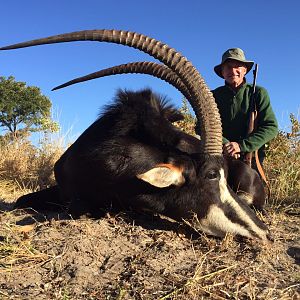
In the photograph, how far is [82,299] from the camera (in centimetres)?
259

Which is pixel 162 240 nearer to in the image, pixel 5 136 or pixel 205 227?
pixel 205 227

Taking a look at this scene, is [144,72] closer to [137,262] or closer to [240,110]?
[240,110]

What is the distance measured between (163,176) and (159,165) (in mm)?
104

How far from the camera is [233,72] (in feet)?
19.1

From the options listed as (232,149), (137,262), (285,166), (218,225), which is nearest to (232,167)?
(232,149)

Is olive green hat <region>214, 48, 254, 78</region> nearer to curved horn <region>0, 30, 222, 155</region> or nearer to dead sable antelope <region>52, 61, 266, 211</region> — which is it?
dead sable antelope <region>52, 61, 266, 211</region>

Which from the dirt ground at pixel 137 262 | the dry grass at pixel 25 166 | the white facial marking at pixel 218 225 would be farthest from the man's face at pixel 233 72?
the dry grass at pixel 25 166

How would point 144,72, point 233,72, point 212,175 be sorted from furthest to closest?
point 233,72
point 144,72
point 212,175

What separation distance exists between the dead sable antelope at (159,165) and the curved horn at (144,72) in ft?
1.25

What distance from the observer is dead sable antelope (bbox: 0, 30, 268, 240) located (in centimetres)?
367

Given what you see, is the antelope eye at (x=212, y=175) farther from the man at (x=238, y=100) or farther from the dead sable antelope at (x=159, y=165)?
the man at (x=238, y=100)

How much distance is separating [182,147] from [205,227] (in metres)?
0.75

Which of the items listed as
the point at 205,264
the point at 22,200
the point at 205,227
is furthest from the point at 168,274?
the point at 22,200

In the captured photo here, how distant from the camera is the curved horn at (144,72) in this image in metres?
4.30
